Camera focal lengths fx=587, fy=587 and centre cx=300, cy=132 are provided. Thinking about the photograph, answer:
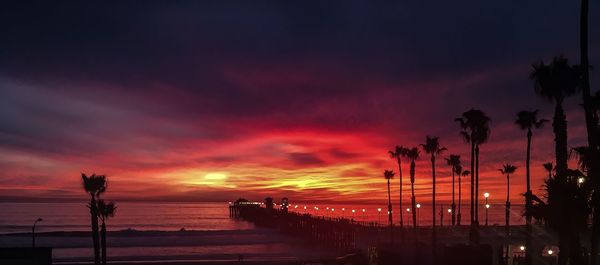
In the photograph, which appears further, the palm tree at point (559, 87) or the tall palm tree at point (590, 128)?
the palm tree at point (559, 87)

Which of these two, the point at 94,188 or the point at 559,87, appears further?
the point at 94,188

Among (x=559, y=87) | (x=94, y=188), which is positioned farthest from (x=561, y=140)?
(x=94, y=188)

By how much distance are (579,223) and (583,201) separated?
1.02m

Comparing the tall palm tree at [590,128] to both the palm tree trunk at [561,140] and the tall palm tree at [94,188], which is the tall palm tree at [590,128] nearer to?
the palm tree trunk at [561,140]

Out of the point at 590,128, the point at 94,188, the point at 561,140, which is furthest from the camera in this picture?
the point at 94,188

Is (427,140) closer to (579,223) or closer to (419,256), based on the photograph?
(419,256)

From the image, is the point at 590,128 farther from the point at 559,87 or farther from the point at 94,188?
the point at 94,188

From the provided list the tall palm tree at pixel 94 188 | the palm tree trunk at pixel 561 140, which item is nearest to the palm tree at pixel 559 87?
the palm tree trunk at pixel 561 140

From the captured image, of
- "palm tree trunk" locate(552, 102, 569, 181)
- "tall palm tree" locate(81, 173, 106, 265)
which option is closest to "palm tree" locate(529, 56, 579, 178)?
"palm tree trunk" locate(552, 102, 569, 181)

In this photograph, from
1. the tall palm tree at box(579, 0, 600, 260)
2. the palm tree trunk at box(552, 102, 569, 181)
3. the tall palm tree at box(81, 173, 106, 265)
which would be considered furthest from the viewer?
the tall palm tree at box(81, 173, 106, 265)

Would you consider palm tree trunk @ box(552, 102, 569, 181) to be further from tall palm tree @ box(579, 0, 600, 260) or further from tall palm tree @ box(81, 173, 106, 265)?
tall palm tree @ box(81, 173, 106, 265)

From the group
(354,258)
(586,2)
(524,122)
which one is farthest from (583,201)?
(524,122)

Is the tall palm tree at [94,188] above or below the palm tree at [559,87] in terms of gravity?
below

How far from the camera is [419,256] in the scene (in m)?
38.8
